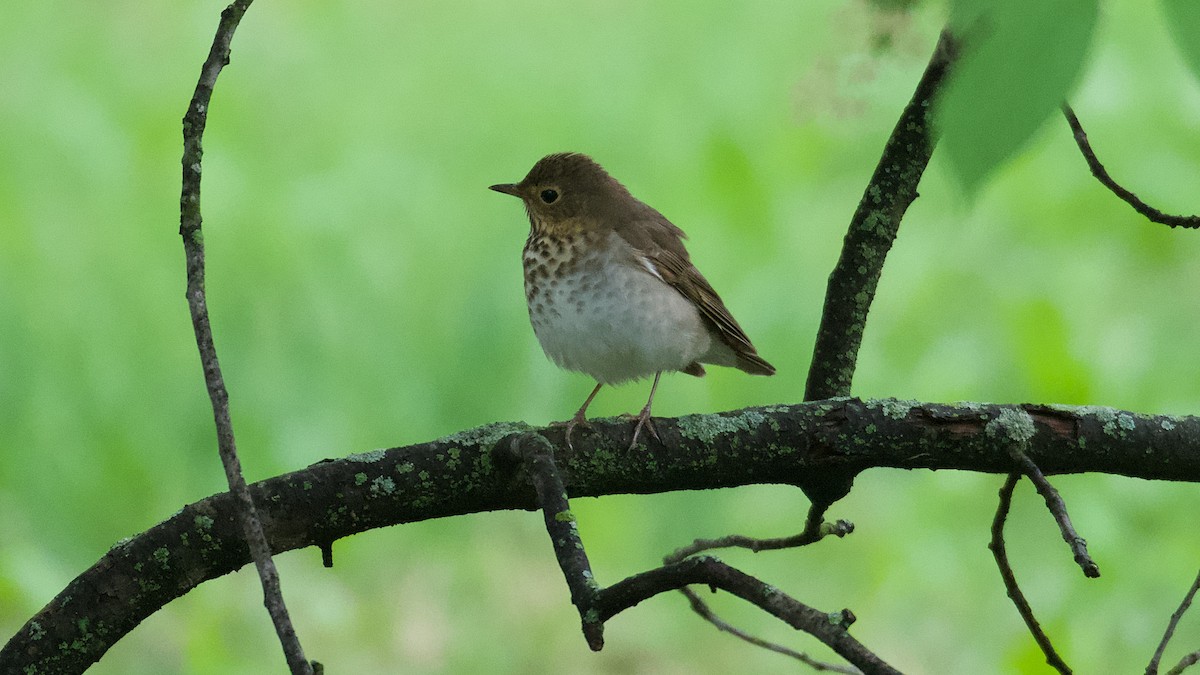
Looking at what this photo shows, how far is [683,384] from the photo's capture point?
384 cm

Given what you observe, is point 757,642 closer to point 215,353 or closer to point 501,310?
point 215,353

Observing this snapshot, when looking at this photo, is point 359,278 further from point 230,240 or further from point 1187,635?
point 1187,635

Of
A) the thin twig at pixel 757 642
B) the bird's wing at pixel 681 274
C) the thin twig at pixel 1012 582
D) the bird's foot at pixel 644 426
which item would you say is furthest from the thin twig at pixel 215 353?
the bird's wing at pixel 681 274

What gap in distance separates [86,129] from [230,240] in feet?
2.07

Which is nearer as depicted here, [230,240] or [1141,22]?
[230,240]

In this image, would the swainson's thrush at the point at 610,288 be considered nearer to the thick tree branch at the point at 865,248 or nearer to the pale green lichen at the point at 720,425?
the thick tree branch at the point at 865,248

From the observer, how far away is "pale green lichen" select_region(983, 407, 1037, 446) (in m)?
1.89

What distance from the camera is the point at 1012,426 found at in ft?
6.22

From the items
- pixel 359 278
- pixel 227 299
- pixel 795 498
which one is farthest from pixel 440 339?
pixel 795 498

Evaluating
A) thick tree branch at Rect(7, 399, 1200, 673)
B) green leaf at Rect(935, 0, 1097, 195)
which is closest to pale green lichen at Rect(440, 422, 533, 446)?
thick tree branch at Rect(7, 399, 1200, 673)

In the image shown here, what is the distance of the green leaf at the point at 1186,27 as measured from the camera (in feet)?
2.44

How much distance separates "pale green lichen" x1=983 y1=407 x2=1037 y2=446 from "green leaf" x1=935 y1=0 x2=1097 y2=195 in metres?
1.20

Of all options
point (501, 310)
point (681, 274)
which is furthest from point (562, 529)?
point (501, 310)

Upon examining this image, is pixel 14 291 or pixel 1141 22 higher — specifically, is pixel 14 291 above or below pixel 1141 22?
below
